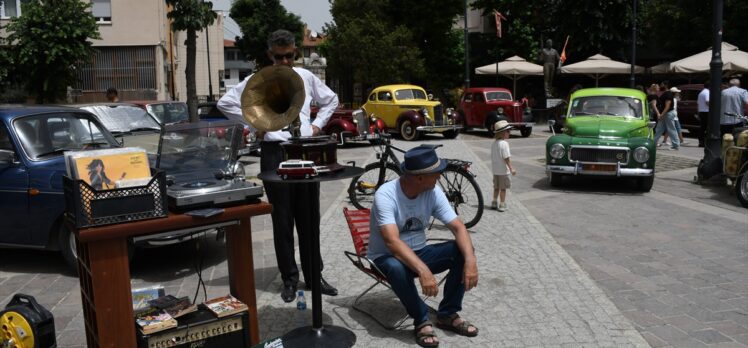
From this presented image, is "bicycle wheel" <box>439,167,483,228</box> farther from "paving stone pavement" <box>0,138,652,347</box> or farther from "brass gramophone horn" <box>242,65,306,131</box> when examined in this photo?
"brass gramophone horn" <box>242,65,306,131</box>

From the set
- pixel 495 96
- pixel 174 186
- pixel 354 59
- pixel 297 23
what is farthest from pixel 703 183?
pixel 297 23

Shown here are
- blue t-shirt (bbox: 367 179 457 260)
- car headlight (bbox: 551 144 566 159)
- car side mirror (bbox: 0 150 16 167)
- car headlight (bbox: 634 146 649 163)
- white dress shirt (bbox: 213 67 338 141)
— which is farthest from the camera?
car headlight (bbox: 551 144 566 159)

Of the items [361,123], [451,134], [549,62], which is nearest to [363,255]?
[361,123]

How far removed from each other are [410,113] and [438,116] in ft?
3.18

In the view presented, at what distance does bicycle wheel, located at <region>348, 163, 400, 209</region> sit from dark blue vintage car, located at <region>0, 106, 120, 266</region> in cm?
391

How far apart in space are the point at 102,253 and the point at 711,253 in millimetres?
5952

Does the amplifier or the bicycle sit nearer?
the amplifier

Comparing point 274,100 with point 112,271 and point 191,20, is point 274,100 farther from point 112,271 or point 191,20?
point 191,20

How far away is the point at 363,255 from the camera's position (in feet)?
16.5

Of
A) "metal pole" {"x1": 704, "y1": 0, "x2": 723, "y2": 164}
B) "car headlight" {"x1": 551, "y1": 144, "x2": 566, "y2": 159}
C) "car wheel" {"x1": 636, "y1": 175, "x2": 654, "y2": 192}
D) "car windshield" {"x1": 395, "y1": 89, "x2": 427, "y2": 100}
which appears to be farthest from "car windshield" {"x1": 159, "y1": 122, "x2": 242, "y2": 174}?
"car windshield" {"x1": 395, "y1": 89, "x2": 427, "y2": 100}

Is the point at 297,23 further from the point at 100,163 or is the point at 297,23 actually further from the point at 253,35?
the point at 100,163

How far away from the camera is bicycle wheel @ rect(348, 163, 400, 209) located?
9078 mm

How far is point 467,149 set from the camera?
17.7m

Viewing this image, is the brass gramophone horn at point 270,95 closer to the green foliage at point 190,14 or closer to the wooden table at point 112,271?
the wooden table at point 112,271
